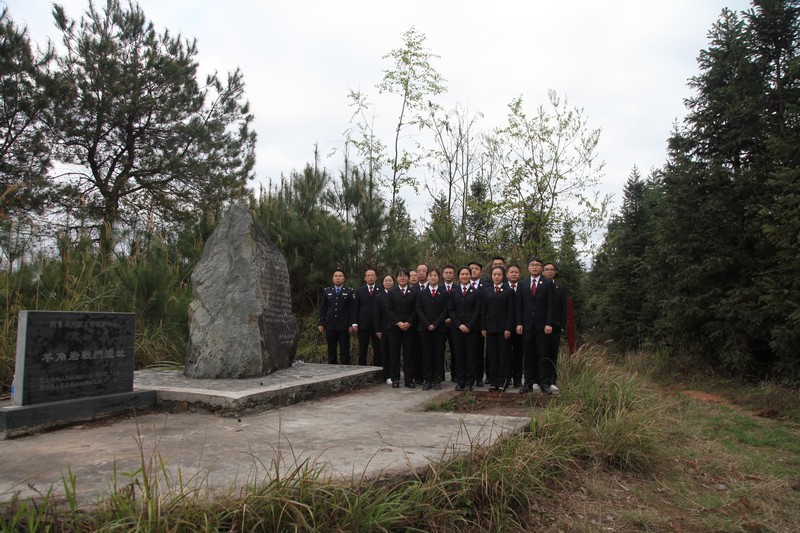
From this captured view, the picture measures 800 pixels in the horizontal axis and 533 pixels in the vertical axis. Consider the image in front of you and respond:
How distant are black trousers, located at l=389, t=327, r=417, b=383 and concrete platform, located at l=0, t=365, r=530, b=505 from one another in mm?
1193

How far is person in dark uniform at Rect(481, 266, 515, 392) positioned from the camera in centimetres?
669

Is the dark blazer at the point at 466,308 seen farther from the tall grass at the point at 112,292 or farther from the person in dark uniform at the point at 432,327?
the tall grass at the point at 112,292

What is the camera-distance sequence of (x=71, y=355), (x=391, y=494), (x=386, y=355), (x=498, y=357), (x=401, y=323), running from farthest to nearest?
(x=386, y=355) < (x=401, y=323) < (x=498, y=357) < (x=71, y=355) < (x=391, y=494)

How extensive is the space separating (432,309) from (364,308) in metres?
1.17

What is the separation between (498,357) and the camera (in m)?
6.84

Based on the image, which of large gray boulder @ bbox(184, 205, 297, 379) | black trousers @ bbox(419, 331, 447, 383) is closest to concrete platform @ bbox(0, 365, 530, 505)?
large gray boulder @ bbox(184, 205, 297, 379)

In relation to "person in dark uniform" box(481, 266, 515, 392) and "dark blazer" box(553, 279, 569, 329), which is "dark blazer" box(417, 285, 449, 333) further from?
"dark blazer" box(553, 279, 569, 329)

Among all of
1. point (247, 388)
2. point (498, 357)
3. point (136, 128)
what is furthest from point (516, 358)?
point (136, 128)

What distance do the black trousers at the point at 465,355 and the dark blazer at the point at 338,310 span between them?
1.64 metres

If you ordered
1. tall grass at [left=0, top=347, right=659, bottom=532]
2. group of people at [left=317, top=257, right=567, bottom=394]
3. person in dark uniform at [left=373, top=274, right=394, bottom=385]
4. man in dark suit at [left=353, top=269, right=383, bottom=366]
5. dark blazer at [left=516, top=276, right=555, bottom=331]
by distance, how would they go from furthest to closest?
man in dark suit at [left=353, top=269, right=383, bottom=366], person in dark uniform at [left=373, top=274, right=394, bottom=385], group of people at [left=317, top=257, right=567, bottom=394], dark blazer at [left=516, top=276, right=555, bottom=331], tall grass at [left=0, top=347, right=659, bottom=532]

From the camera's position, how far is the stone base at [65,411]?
4230mm

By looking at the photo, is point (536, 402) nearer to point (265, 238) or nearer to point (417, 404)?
point (417, 404)

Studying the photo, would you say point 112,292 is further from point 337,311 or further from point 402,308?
point 402,308

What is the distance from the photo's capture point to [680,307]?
12.0 metres
